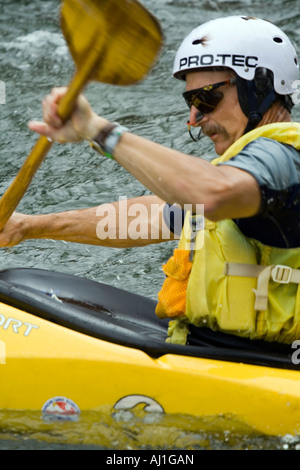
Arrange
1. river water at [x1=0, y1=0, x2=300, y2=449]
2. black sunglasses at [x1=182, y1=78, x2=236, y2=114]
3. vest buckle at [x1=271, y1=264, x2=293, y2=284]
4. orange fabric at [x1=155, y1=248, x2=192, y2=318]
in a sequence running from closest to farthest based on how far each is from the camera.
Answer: vest buckle at [x1=271, y1=264, x2=293, y2=284] → orange fabric at [x1=155, y1=248, x2=192, y2=318] → black sunglasses at [x1=182, y1=78, x2=236, y2=114] → river water at [x1=0, y1=0, x2=300, y2=449]

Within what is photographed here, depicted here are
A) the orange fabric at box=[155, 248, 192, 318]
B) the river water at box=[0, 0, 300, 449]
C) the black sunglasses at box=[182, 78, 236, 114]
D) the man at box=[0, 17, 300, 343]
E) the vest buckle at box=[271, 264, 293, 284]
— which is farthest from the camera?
the river water at box=[0, 0, 300, 449]

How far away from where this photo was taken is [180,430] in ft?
8.46

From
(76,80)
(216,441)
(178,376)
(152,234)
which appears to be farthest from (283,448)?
(76,80)

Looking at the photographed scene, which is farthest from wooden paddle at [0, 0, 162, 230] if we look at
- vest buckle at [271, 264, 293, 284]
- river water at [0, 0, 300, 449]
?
river water at [0, 0, 300, 449]

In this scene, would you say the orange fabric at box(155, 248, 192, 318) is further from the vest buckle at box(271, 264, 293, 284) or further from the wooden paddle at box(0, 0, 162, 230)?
the wooden paddle at box(0, 0, 162, 230)

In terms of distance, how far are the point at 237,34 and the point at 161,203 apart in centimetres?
71

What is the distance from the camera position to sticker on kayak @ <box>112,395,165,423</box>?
257cm

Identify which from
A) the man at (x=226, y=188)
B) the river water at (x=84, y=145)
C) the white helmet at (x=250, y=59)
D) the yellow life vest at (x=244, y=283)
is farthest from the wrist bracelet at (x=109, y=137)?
the river water at (x=84, y=145)

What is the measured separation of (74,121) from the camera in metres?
2.29

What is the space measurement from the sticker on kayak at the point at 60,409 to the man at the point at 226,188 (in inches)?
15.0

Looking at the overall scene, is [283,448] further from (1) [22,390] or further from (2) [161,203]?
(2) [161,203]

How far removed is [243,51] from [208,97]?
0.63 ft

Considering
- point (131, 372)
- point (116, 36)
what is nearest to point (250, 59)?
point (116, 36)

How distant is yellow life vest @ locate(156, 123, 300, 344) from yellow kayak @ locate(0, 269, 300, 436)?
0.09 metres
